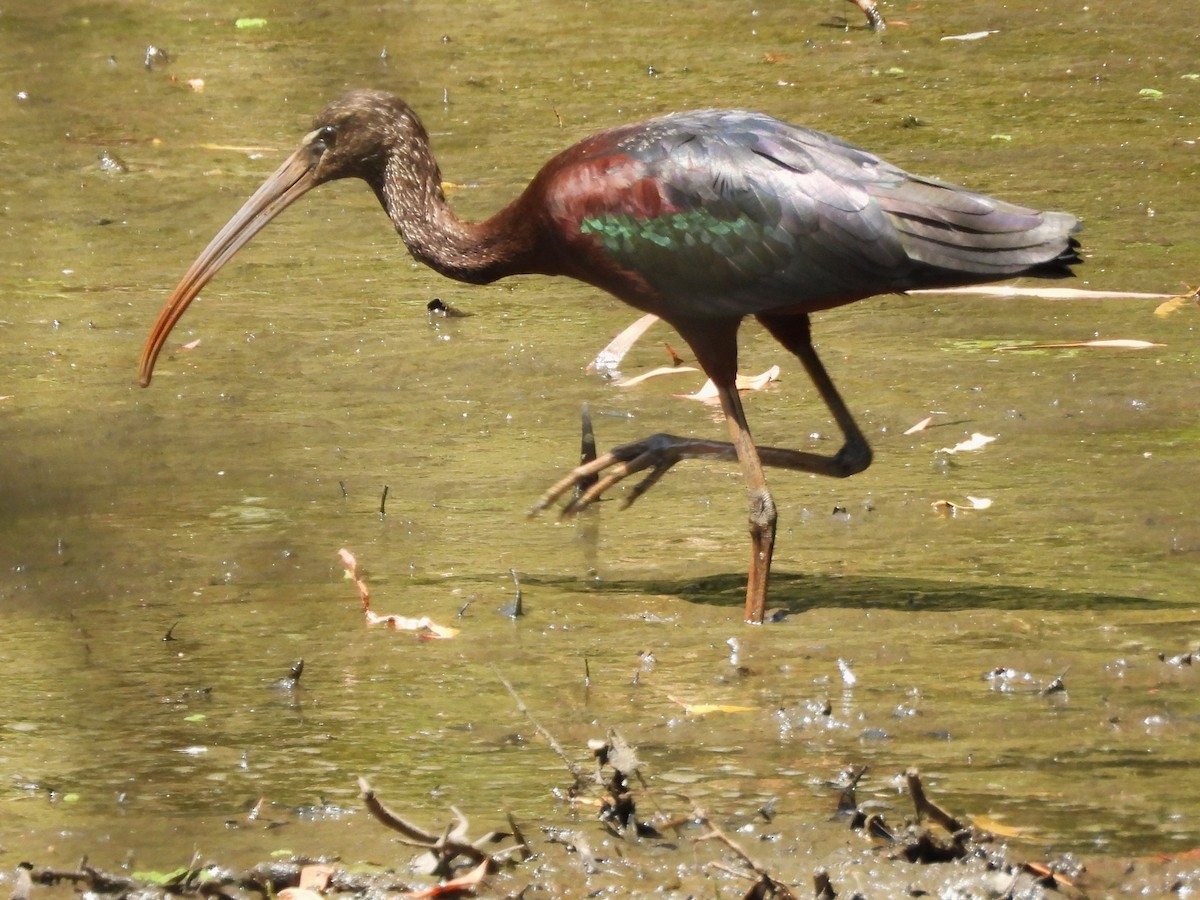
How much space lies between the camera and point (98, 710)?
5254 mm

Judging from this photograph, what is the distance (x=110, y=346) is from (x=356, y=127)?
209 cm

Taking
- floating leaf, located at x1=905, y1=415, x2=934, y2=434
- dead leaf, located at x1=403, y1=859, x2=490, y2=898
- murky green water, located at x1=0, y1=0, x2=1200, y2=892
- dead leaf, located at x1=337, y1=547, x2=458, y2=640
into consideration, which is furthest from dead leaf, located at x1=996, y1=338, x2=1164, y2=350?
dead leaf, located at x1=403, y1=859, x2=490, y2=898

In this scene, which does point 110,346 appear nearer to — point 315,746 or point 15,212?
point 15,212

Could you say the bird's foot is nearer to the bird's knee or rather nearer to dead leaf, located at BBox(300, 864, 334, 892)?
the bird's knee

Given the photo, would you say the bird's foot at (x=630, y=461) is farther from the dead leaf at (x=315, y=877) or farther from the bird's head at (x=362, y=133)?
→ the dead leaf at (x=315, y=877)

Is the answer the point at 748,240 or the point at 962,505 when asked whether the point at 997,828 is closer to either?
the point at 748,240

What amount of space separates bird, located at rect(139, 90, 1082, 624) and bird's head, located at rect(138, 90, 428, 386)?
2.06 feet

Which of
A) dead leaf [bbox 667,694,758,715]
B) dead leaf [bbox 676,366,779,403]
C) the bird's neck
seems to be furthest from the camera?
dead leaf [bbox 676,366,779,403]

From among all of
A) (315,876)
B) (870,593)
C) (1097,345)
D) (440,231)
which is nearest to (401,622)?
(870,593)

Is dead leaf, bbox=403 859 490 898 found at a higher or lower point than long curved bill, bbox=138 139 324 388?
lower

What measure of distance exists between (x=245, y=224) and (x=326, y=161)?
1.29 ft

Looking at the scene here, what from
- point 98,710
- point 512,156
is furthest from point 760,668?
point 512,156

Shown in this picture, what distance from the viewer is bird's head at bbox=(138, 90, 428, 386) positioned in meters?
6.88

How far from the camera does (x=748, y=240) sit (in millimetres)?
6082
